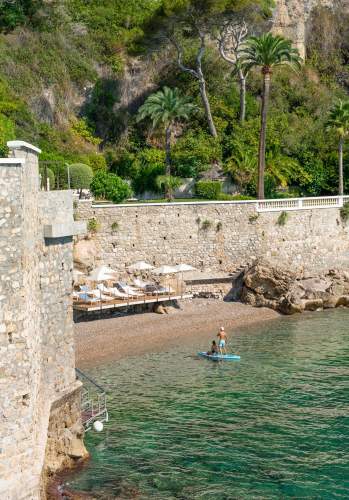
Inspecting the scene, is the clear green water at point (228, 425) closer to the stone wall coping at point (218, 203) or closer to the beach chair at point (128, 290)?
the beach chair at point (128, 290)

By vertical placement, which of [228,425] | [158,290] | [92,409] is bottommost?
[228,425]

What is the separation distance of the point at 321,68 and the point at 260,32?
988 cm

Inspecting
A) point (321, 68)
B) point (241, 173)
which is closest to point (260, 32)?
point (321, 68)

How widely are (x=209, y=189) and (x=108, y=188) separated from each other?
1011 cm

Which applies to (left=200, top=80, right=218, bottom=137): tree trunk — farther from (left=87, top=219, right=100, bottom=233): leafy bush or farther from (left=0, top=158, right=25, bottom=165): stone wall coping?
(left=0, top=158, right=25, bottom=165): stone wall coping

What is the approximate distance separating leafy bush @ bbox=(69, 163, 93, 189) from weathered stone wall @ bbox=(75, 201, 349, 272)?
5726 millimetres

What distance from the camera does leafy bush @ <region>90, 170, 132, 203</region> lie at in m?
46.9

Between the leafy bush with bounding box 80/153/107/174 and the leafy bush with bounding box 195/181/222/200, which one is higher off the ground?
the leafy bush with bounding box 80/153/107/174

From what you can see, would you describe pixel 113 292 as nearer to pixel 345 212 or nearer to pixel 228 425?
pixel 228 425

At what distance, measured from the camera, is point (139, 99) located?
64.1m

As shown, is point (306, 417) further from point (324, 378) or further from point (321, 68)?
point (321, 68)

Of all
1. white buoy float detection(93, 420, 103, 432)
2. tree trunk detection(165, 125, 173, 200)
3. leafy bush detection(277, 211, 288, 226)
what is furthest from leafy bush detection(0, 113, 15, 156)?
white buoy float detection(93, 420, 103, 432)

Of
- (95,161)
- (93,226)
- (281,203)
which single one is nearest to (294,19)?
(95,161)

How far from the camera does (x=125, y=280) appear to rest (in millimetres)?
42750
